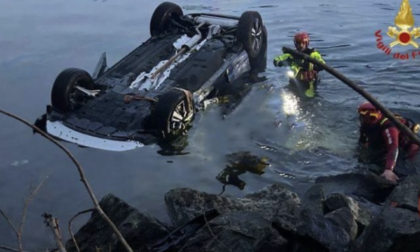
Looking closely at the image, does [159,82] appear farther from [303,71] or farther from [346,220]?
[346,220]

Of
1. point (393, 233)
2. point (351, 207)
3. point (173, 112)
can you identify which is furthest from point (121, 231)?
point (173, 112)

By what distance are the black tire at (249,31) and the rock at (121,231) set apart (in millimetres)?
5938

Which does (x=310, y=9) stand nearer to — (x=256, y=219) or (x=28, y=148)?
(x=28, y=148)

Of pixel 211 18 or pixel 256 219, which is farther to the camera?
pixel 211 18

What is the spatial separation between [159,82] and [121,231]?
4528 millimetres

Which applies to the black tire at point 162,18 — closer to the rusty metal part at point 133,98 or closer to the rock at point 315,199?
the rusty metal part at point 133,98

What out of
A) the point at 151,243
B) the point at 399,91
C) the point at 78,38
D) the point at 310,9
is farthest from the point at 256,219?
the point at 310,9

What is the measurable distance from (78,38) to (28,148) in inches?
300

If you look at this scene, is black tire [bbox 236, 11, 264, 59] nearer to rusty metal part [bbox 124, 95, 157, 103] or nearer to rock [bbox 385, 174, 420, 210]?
rusty metal part [bbox 124, 95, 157, 103]

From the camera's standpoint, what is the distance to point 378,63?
12.1 meters

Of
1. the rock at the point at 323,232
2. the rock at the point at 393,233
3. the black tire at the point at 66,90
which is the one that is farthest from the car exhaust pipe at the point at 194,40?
the rock at the point at 393,233

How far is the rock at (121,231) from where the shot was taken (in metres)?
5.19

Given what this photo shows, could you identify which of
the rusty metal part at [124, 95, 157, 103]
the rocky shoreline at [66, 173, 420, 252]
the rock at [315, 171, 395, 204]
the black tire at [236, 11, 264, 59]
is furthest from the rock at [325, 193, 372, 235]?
the black tire at [236, 11, 264, 59]

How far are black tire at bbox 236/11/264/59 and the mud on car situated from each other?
22 millimetres
